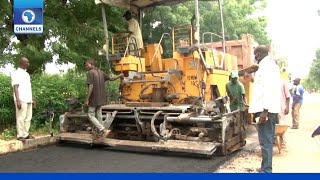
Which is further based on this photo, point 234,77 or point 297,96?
point 297,96

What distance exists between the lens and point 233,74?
7.49m

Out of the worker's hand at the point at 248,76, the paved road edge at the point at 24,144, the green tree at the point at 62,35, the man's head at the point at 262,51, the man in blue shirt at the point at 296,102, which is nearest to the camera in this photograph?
the man's head at the point at 262,51

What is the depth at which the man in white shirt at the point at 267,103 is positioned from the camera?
16.0ft

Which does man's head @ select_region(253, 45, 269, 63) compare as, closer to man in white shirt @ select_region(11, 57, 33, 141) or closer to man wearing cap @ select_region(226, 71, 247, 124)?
man wearing cap @ select_region(226, 71, 247, 124)

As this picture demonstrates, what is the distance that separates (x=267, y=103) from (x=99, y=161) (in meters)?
2.58

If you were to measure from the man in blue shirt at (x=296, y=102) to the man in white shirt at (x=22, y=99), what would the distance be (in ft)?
25.5

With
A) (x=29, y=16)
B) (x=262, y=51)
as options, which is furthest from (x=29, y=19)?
(x=262, y=51)

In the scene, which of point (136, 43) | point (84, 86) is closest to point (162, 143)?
point (136, 43)

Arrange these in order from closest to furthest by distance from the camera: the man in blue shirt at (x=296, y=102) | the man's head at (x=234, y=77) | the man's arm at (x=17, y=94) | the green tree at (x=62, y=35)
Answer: the man's arm at (x=17, y=94)
the man's head at (x=234, y=77)
the green tree at (x=62, y=35)
the man in blue shirt at (x=296, y=102)

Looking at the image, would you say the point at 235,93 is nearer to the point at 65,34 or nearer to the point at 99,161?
the point at 99,161

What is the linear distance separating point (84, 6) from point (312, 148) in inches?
267

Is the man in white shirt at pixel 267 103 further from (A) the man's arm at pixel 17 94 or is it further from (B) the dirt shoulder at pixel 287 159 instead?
(A) the man's arm at pixel 17 94

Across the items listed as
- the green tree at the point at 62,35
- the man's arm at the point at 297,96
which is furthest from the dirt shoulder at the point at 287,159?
the green tree at the point at 62,35

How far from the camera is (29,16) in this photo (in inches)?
370
